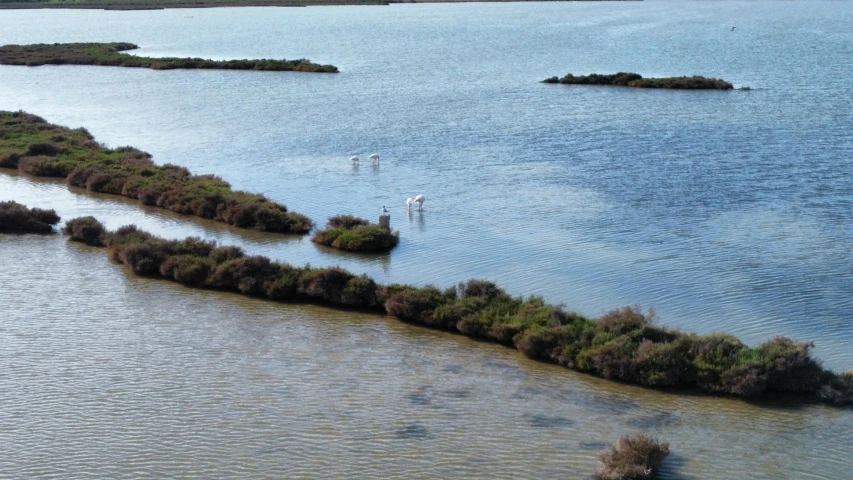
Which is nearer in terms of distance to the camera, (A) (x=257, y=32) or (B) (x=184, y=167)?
(B) (x=184, y=167)

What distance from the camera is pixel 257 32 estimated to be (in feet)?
371

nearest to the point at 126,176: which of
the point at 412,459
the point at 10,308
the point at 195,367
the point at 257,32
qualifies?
the point at 10,308

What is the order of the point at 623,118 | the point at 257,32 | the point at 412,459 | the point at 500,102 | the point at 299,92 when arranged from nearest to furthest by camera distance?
the point at 412,459 → the point at 623,118 → the point at 500,102 → the point at 299,92 → the point at 257,32

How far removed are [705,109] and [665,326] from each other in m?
31.7

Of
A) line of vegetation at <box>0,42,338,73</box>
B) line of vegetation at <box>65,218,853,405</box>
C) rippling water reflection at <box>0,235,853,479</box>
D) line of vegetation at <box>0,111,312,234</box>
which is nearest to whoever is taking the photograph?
rippling water reflection at <box>0,235,853,479</box>

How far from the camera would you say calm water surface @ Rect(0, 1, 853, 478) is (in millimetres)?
15602

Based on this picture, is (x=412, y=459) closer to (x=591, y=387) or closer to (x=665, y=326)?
(x=591, y=387)

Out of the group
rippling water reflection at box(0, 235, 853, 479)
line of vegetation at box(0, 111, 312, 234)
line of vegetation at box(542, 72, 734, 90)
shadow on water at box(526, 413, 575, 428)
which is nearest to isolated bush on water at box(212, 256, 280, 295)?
rippling water reflection at box(0, 235, 853, 479)

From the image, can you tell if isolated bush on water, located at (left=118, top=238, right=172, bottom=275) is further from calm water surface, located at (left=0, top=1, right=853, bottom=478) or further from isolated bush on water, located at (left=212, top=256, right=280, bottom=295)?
isolated bush on water, located at (left=212, top=256, right=280, bottom=295)

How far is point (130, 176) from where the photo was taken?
33875 mm

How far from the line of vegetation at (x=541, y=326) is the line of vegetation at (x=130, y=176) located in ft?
10.7

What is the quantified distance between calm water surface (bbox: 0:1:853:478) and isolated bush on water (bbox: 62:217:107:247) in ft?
1.71

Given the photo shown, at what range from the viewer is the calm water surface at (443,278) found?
15602mm

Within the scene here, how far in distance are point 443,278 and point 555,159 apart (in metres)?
14.4
